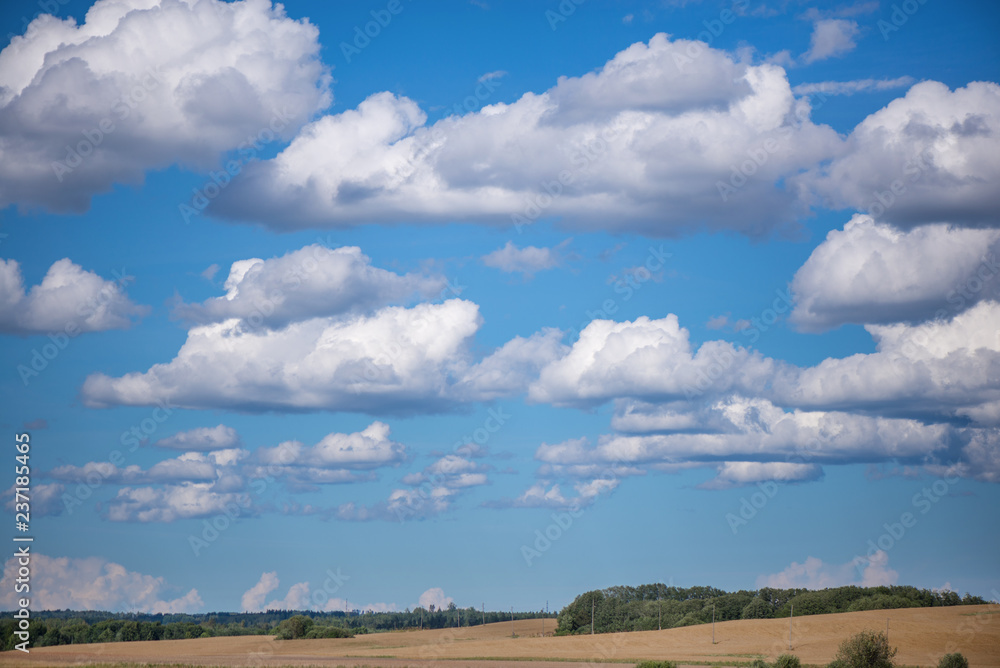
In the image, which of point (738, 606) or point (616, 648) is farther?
point (738, 606)

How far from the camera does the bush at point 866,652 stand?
267 ft

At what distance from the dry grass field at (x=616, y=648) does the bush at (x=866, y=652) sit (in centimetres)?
1673

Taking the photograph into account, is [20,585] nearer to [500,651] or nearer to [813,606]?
[500,651]

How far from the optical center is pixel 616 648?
5157 inches

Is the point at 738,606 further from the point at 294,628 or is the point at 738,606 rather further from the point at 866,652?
the point at 866,652

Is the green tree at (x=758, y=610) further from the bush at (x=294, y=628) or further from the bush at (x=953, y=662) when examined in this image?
the bush at (x=953, y=662)

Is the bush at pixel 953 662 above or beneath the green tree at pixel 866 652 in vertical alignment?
beneath

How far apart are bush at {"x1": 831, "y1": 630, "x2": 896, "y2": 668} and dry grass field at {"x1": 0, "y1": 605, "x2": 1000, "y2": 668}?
16.7m

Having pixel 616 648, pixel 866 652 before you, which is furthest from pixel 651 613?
pixel 866 652

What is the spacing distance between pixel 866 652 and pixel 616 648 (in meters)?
53.7

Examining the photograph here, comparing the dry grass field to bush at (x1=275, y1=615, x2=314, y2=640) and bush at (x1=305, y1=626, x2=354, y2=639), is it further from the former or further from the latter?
bush at (x1=305, y1=626, x2=354, y2=639)

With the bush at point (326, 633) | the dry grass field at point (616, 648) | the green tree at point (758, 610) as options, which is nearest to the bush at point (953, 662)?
the dry grass field at point (616, 648)

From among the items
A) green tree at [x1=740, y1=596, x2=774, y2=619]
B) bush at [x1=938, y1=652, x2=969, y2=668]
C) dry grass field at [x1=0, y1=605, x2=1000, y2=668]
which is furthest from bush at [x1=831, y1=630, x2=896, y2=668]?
green tree at [x1=740, y1=596, x2=774, y2=619]

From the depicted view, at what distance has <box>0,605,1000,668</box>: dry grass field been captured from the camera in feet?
350
